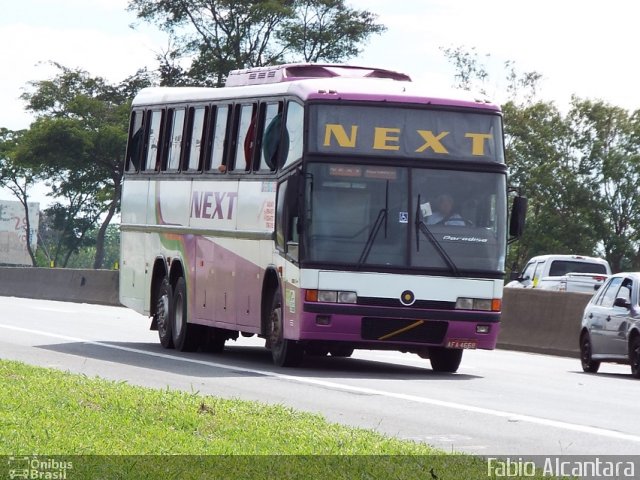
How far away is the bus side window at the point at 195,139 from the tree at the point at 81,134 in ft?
168

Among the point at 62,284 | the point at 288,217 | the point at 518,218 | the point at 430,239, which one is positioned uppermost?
the point at 518,218

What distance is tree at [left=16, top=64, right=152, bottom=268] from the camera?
7562 cm

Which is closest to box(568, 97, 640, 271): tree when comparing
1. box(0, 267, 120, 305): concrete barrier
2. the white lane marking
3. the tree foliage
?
the tree foliage

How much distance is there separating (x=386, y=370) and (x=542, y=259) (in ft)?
65.9

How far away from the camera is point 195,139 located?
23531mm

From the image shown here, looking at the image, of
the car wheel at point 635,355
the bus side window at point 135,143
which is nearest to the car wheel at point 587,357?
the car wheel at point 635,355

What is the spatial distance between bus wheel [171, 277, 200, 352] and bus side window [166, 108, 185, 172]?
1.68m

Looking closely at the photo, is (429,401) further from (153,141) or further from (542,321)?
(542,321)

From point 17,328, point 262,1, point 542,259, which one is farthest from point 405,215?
point 262,1

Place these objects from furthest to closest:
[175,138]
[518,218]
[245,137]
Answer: [175,138], [245,137], [518,218]

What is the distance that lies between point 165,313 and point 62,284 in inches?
1076

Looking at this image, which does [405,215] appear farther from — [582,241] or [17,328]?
[582,241]

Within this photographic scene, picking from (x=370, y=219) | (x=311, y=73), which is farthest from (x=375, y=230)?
(x=311, y=73)

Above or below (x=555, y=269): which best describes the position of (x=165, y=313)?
below
